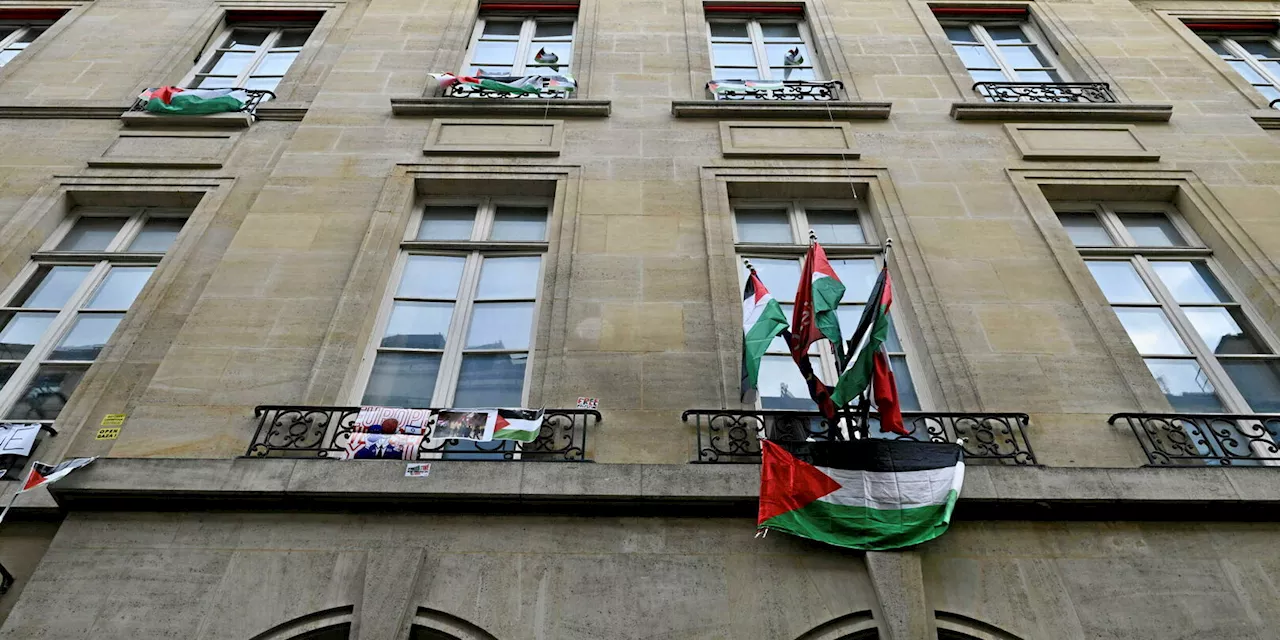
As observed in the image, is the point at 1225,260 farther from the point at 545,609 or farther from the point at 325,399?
the point at 325,399

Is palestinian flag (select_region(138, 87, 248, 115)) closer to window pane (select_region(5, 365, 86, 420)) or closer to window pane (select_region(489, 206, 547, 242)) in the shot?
window pane (select_region(489, 206, 547, 242))

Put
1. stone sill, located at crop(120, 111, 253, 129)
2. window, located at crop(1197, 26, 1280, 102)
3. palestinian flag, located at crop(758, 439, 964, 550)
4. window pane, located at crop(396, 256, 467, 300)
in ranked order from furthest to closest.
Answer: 1. window, located at crop(1197, 26, 1280, 102)
2. stone sill, located at crop(120, 111, 253, 129)
3. window pane, located at crop(396, 256, 467, 300)
4. palestinian flag, located at crop(758, 439, 964, 550)

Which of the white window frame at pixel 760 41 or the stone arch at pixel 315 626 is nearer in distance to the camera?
the stone arch at pixel 315 626

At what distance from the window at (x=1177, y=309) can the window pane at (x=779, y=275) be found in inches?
108

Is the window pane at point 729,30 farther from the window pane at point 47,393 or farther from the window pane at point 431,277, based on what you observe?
the window pane at point 47,393

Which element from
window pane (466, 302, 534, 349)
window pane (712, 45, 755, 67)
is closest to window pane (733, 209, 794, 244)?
window pane (466, 302, 534, 349)

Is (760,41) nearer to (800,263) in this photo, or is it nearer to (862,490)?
(800,263)

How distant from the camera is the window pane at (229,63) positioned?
409 inches

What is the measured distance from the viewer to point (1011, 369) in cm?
620

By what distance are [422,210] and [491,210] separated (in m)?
0.70

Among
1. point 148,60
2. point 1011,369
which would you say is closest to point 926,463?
point 1011,369

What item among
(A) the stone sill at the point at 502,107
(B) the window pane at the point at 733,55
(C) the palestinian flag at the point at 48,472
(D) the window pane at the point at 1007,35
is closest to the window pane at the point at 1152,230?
(D) the window pane at the point at 1007,35

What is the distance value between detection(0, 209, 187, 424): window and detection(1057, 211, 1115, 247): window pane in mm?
8868

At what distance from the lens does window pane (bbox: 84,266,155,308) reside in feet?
23.6
